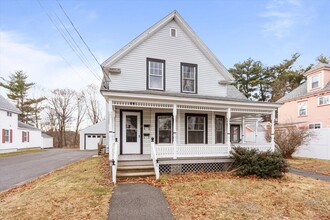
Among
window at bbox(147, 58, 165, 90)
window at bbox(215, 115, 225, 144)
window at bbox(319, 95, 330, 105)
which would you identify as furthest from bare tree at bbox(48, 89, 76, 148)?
window at bbox(319, 95, 330, 105)

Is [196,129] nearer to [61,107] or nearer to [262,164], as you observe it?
[262,164]

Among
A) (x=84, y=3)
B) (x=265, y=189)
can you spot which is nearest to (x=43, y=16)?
(x=84, y=3)

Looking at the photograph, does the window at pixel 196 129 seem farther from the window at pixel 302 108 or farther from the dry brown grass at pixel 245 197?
the window at pixel 302 108

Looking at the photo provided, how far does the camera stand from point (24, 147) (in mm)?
28094

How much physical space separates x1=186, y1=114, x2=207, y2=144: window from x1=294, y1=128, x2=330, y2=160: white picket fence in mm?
9366

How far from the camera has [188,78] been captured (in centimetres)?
1278

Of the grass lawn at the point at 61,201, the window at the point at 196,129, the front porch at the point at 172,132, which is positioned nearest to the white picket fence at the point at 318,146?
the front porch at the point at 172,132

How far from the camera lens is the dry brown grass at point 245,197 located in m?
5.23

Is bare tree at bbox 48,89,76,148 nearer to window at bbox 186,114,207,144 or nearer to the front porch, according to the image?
the front porch

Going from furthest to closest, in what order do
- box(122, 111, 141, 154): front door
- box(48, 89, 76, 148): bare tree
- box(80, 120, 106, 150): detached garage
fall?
box(48, 89, 76, 148): bare tree → box(80, 120, 106, 150): detached garage → box(122, 111, 141, 154): front door

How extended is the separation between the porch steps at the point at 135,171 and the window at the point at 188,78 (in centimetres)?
544

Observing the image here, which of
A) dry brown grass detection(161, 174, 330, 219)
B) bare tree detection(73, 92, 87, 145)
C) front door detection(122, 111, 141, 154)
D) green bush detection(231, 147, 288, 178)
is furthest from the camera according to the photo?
bare tree detection(73, 92, 87, 145)

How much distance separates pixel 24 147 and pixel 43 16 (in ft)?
82.6

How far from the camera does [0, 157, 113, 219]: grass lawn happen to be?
506 centimetres
